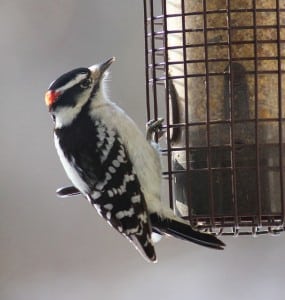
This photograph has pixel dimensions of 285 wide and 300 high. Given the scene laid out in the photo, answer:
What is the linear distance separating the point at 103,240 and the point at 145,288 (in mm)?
499

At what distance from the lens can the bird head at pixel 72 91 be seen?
21.6 feet

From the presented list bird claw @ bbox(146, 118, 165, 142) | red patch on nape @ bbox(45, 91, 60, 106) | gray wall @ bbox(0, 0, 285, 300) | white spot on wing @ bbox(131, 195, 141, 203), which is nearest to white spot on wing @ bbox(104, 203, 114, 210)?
white spot on wing @ bbox(131, 195, 141, 203)

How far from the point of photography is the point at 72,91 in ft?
21.7

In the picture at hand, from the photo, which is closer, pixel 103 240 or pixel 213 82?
pixel 213 82

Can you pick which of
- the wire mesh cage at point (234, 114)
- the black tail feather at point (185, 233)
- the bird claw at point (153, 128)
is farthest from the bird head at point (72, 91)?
the black tail feather at point (185, 233)

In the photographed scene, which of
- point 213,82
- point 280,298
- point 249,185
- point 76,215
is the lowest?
point 280,298

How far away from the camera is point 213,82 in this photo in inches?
254

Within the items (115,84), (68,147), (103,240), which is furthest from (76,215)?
(68,147)

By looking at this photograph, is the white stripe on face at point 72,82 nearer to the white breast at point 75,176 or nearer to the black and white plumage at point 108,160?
the black and white plumage at point 108,160

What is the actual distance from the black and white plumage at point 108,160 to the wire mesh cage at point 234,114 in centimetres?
15

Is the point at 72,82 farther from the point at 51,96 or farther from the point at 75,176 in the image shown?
the point at 75,176

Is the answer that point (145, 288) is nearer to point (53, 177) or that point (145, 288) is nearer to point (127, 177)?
point (53, 177)

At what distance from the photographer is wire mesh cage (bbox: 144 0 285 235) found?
6.34 meters

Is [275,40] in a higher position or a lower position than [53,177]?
higher
